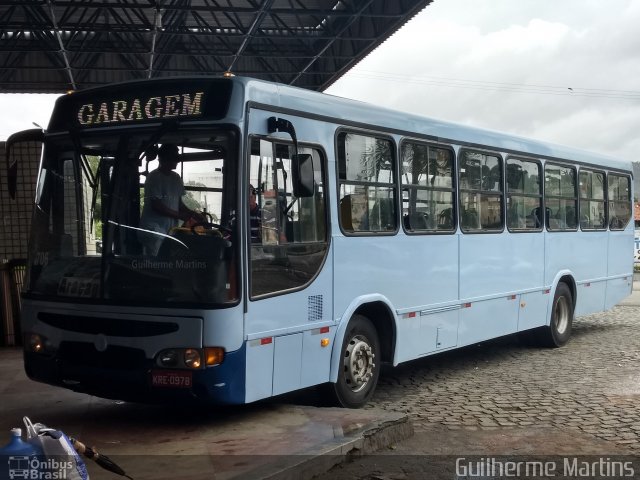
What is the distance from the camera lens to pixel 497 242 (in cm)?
1092

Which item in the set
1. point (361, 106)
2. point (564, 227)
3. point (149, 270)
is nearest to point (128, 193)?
point (149, 270)

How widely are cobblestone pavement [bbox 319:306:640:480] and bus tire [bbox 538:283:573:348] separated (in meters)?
0.17

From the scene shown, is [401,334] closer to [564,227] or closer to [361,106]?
[361,106]

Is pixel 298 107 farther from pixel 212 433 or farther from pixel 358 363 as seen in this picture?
pixel 212 433

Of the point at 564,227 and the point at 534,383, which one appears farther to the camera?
the point at 564,227

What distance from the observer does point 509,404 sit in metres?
8.64

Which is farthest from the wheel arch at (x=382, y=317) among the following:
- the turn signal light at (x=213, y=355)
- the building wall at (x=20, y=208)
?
the building wall at (x=20, y=208)

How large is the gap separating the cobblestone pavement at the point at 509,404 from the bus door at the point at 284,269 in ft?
3.46

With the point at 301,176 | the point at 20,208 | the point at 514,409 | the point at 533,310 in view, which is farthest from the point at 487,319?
the point at 20,208

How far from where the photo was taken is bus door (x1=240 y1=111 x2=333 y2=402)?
6.79 metres

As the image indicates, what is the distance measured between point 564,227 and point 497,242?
2.46m
